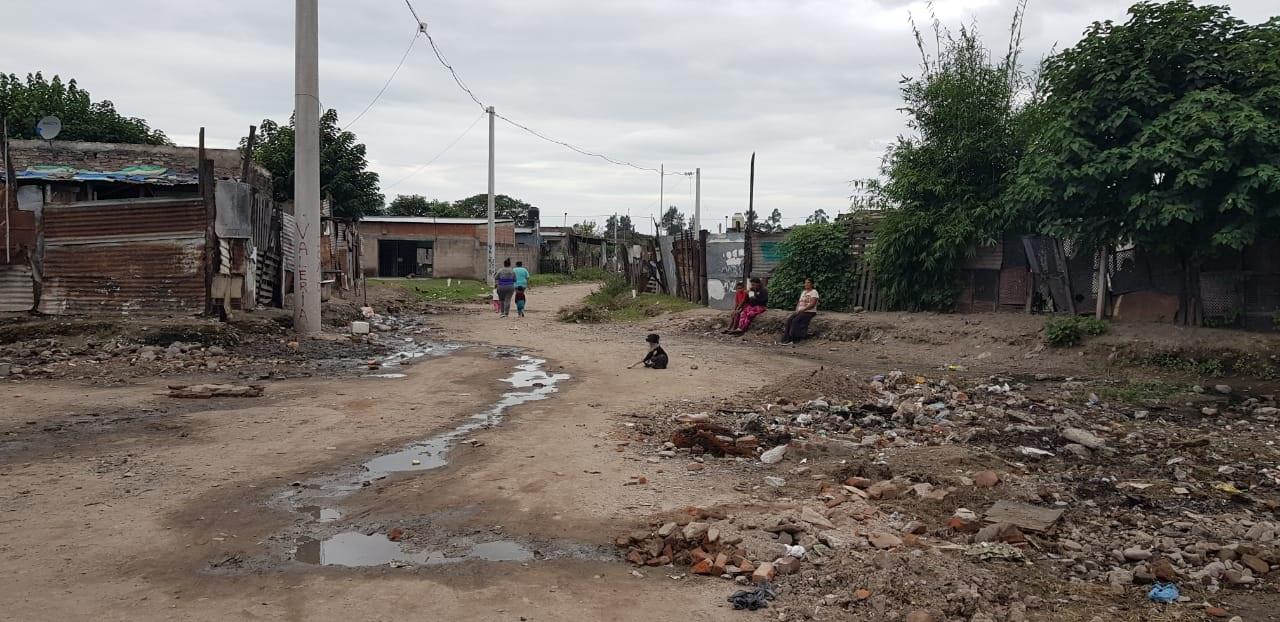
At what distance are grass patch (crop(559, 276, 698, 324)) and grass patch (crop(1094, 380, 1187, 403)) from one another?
446 inches

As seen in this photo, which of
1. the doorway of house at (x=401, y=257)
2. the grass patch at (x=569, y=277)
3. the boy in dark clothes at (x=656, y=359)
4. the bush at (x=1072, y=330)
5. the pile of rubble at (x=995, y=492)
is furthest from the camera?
the doorway of house at (x=401, y=257)

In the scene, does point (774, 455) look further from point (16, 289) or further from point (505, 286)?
point (505, 286)

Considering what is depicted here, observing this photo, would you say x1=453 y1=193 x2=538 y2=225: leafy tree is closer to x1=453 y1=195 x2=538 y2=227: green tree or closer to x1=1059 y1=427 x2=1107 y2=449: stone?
x1=453 y1=195 x2=538 y2=227: green tree

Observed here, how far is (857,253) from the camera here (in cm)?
1831

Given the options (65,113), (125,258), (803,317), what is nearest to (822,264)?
(803,317)

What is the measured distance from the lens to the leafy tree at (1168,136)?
1147 cm

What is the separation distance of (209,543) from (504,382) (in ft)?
20.2

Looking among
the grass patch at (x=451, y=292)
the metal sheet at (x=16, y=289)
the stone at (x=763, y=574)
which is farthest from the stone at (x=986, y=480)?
the grass patch at (x=451, y=292)

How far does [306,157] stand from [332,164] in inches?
662

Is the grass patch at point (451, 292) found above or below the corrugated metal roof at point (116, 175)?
below

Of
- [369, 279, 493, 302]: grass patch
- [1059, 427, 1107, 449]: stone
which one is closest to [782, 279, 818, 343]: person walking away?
[1059, 427, 1107, 449]: stone

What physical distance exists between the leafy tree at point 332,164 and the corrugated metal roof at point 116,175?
30.8ft

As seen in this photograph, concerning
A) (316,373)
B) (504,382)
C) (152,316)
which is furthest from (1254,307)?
(152,316)

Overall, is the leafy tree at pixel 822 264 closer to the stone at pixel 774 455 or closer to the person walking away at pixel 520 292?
the person walking away at pixel 520 292
